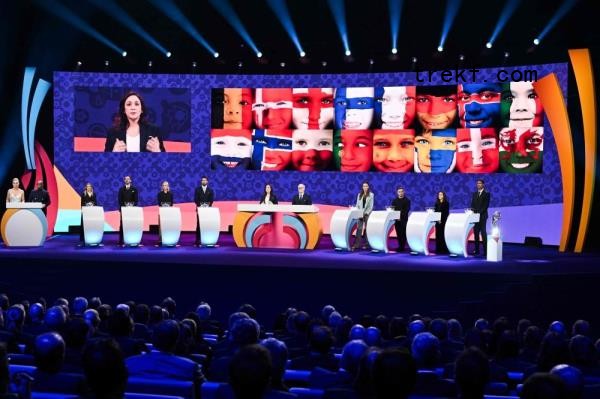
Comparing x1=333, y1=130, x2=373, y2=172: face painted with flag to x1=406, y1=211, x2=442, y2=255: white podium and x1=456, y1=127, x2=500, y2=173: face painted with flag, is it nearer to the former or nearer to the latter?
x1=456, y1=127, x2=500, y2=173: face painted with flag

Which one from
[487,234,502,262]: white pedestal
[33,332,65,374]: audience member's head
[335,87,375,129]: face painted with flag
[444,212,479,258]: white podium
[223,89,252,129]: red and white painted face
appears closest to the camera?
[33,332,65,374]: audience member's head

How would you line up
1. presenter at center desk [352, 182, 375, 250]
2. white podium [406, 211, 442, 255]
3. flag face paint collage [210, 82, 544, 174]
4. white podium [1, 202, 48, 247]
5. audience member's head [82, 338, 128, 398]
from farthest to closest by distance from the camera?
flag face paint collage [210, 82, 544, 174] < presenter at center desk [352, 182, 375, 250] < white podium [1, 202, 48, 247] < white podium [406, 211, 442, 255] < audience member's head [82, 338, 128, 398]

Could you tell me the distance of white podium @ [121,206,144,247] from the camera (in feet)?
41.6

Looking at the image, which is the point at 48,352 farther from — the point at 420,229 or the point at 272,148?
the point at 272,148

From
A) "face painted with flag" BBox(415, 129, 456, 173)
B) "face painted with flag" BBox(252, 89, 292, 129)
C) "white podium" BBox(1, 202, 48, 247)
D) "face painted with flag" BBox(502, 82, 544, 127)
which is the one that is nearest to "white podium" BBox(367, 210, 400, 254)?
"face painted with flag" BBox(415, 129, 456, 173)

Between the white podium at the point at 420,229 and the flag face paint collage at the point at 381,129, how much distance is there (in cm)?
308

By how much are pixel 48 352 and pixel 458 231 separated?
8923mm

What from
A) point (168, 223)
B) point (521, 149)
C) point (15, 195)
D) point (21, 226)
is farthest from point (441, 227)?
point (15, 195)

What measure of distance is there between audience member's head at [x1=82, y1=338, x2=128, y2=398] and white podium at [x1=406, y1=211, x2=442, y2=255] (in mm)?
9591

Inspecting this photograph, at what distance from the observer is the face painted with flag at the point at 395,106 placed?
1520cm

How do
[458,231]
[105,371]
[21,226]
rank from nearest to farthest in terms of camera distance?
1. [105,371]
2. [458,231]
3. [21,226]

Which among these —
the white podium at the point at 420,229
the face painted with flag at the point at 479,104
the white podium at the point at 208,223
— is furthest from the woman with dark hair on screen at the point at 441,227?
the white podium at the point at 208,223

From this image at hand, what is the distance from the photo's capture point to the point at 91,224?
1255 centimetres

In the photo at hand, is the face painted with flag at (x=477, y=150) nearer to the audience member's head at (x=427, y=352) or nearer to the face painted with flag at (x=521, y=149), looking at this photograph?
the face painted with flag at (x=521, y=149)
